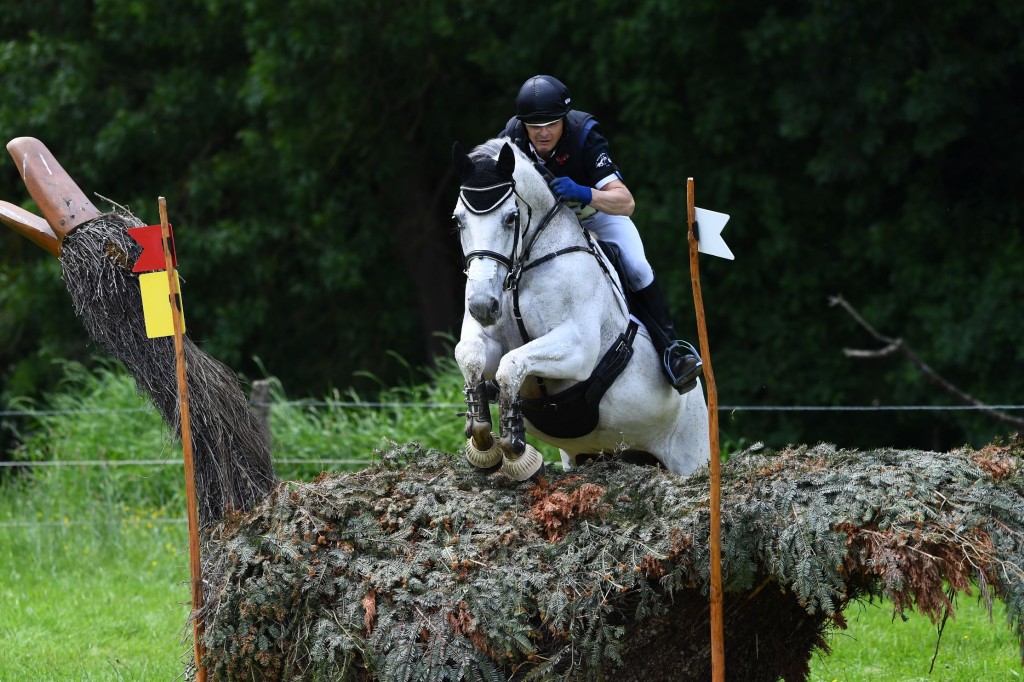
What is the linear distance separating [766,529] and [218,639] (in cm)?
176

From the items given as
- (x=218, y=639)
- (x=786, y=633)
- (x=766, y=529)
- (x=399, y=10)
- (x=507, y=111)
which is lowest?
(x=786, y=633)

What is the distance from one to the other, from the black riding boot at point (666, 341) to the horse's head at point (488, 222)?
34.8 inches

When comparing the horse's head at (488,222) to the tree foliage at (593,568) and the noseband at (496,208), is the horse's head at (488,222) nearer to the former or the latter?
the noseband at (496,208)

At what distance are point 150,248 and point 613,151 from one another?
823 centimetres

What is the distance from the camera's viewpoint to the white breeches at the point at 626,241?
4.99 metres

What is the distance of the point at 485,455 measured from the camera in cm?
418

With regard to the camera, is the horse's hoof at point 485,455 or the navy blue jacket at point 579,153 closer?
the horse's hoof at point 485,455

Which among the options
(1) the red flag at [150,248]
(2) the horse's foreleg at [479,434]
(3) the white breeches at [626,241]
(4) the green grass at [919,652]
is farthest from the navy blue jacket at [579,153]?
(4) the green grass at [919,652]

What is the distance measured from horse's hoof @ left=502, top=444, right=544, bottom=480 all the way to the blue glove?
0.97 metres

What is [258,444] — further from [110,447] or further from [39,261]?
[39,261]

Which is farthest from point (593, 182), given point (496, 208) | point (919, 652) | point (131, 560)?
point (131, 560)

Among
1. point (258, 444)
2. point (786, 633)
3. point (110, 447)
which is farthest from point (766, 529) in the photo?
point (110, 447)

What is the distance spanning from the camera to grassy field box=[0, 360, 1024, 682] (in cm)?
555

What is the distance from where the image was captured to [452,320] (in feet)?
43.3
